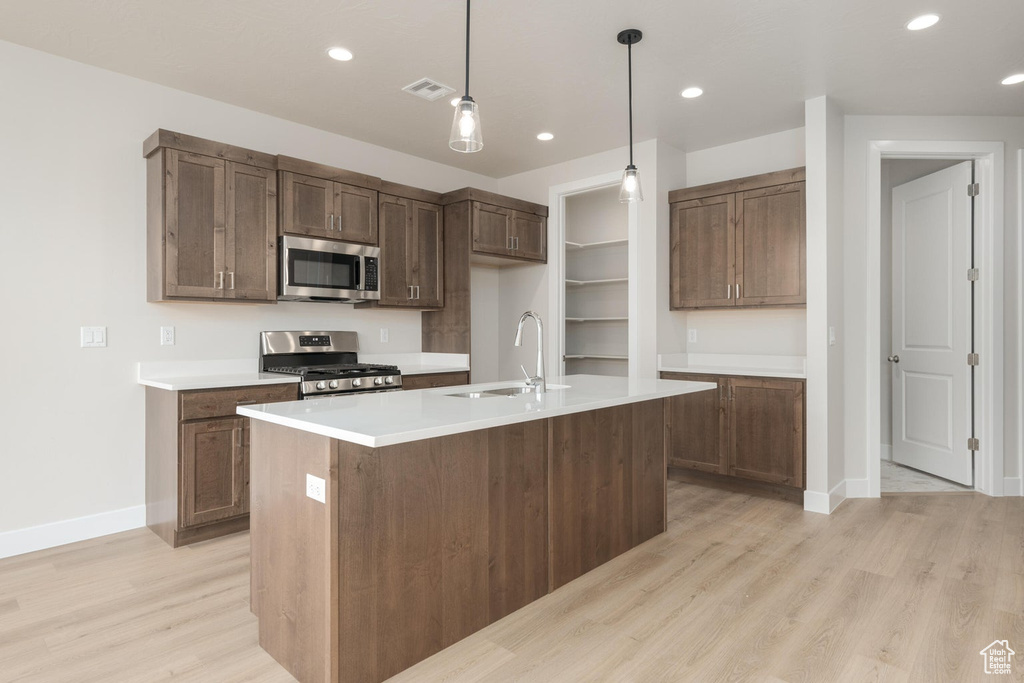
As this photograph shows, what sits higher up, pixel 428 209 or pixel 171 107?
pixel 171 107

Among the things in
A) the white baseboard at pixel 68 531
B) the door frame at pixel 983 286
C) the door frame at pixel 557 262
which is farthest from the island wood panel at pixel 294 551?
the door frame at pixel 983 286

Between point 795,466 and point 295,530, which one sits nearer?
point 295,530

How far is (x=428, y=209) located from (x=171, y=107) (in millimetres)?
1831

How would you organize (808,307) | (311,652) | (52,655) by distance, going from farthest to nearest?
1. (808,307)
2. (52,655)
3. (311,652)

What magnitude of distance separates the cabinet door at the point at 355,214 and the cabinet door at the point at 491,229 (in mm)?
827

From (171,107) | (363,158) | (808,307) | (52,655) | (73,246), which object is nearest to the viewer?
(52,655)

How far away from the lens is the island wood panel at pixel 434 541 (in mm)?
1792

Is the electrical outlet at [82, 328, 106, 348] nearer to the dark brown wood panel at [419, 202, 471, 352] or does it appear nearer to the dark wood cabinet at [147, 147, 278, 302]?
the dark wood cabinet at [147, 147, 278, 302]

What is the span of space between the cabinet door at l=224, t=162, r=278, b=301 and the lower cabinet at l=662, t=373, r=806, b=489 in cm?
297

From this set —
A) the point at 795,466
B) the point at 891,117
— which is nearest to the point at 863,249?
the point at 891,117

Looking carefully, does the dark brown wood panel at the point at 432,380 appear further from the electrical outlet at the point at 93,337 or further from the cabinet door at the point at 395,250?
the electrical outlet at the point at 93,337

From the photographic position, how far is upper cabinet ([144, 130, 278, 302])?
3.22 metres

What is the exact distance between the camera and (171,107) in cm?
353

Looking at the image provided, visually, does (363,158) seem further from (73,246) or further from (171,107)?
(73,246)
